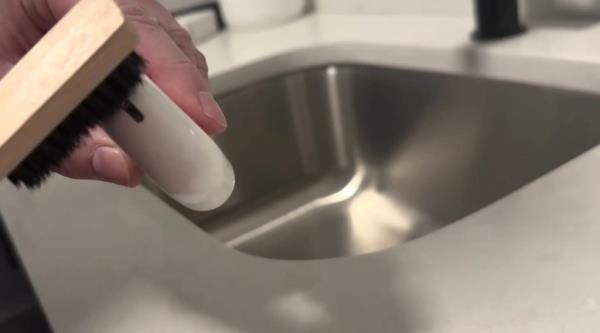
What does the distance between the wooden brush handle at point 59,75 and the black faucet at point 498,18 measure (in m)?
0.50

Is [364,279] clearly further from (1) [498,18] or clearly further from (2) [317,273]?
(1) [498,18]

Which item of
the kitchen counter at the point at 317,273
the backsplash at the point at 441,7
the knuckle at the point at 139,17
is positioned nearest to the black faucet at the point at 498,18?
the backsplash at the point at 441,7

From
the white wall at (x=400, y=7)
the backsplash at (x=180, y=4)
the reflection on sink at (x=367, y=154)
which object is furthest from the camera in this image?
the backsplash at (x=180, y=4)

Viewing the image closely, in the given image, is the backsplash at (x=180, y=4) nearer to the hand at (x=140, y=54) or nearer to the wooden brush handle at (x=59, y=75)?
the hand at (x=140, y=54)

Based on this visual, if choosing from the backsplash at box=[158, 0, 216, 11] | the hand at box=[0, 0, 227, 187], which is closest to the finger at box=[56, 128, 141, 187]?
the hand at box=[0, 0, 227, 187]

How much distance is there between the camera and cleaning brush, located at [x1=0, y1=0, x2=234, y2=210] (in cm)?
26

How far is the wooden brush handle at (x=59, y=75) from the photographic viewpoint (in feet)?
0.83

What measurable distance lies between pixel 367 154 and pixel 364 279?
1.52 feet

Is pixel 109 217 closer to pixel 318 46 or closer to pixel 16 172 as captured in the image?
pixel 16 172

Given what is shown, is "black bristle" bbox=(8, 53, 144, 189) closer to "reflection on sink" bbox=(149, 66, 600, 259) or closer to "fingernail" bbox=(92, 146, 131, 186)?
"fingernail" bbox=(92, 146, 131, 186)

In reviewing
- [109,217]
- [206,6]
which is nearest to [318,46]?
[206,6]

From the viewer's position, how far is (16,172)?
0.29 m

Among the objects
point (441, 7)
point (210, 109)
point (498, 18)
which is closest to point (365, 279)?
point (210, 109)

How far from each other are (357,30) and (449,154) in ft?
0.77
